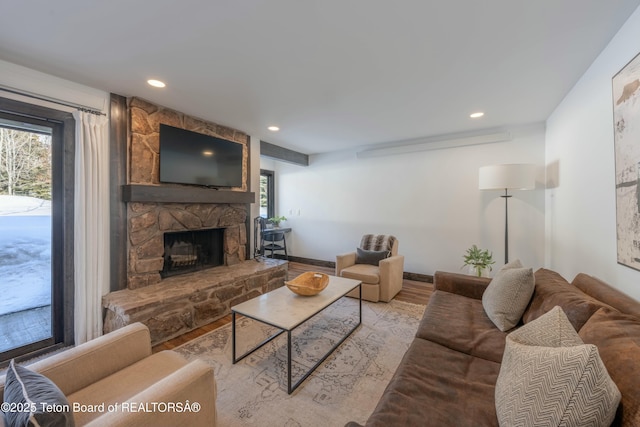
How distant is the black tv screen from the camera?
291 centimetres

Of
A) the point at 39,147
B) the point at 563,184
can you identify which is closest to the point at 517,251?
the point at 563,184

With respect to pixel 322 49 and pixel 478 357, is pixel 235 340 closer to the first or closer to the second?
pixel 478 357

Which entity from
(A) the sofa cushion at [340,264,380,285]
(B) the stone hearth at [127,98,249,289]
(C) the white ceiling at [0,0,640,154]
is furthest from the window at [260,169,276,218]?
(C) the white ceiling at [0,0,640,154]

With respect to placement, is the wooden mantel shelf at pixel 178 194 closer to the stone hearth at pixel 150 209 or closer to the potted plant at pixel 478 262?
the stone hearth at pixel 150 209

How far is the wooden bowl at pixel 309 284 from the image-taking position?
2236 millimetres

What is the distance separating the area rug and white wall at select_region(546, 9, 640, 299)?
154cm

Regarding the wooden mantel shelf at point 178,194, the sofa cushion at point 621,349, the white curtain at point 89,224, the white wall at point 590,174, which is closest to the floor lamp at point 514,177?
the white wall at point 590,174

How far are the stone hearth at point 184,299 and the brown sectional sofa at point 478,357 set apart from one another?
83.4 inches

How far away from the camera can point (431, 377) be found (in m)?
1.25

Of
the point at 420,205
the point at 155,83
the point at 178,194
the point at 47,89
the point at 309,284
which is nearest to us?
the point at 47,89

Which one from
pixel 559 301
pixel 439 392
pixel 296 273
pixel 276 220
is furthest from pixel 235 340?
pixel 276 220

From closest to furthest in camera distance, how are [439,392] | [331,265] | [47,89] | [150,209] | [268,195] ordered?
1. [439,392]
2. [47,89]
3. [150,209]
4. [331,265]
5. [268,195]

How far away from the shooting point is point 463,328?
1.73 metres

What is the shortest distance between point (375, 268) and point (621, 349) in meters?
2.65
